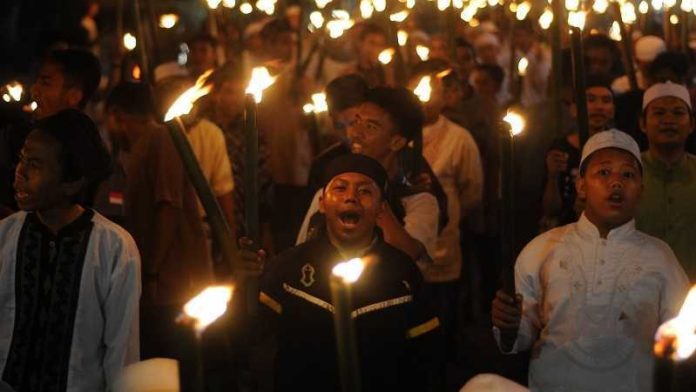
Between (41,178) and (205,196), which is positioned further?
(41,178)

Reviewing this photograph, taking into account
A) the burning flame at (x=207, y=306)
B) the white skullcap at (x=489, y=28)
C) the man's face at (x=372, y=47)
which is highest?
the white skullcap at (x=489, y=28)

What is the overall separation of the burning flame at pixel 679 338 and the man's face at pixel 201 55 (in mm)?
8455

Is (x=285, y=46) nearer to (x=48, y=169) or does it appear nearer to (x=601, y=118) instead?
(x=601, y=118)

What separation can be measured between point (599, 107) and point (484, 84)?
150 inches

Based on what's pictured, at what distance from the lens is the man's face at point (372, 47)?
34.6 feet

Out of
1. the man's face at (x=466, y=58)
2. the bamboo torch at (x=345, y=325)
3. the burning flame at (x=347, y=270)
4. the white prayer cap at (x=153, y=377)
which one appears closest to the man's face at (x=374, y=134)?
the burning flame at (x=347, y=270)

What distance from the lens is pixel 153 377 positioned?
8.57ft

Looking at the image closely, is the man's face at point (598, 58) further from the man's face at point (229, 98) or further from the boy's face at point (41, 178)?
the boy's face at point (41, 178)

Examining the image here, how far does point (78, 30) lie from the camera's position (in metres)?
12.3

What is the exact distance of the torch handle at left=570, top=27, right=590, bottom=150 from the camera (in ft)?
17.0

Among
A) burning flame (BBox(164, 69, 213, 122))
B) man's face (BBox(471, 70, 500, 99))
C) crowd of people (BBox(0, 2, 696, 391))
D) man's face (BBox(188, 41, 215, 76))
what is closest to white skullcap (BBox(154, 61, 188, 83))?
crowd of people (BBox(0, 2, 696, 391))

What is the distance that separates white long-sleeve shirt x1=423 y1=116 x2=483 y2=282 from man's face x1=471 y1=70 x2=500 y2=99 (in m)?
2.96

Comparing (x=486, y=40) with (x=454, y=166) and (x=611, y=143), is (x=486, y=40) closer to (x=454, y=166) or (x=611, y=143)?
(x=454, y=166)

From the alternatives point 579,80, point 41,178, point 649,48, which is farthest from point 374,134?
point 649,48
